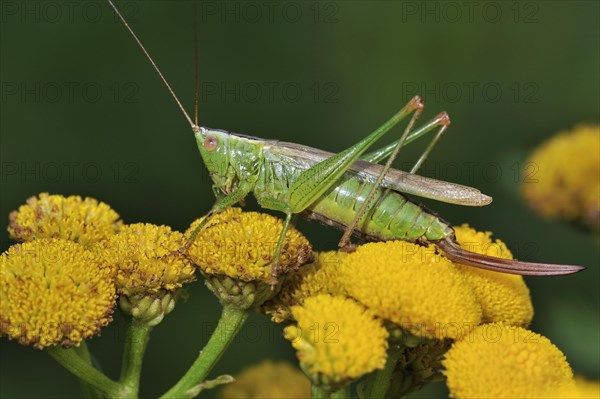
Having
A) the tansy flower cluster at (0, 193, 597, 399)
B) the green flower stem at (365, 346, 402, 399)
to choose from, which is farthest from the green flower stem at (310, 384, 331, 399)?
the green flower stem at (365, 346, 402, 399)

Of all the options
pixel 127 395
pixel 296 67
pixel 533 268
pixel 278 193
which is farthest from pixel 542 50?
pixel 127 395

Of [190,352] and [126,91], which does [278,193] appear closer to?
[190,352]

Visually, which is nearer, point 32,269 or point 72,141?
point 32,269

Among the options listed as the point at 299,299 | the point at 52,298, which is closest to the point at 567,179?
the point at 299,299

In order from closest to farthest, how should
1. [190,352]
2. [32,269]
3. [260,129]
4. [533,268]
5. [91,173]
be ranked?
[32,269], [533,268], [190,352], [91,173], [260,129]

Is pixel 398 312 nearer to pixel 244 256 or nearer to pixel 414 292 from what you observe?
pixel 414 292
